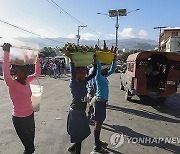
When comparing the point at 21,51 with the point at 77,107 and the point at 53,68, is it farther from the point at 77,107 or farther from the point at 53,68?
the point at 53,68

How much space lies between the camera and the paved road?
19.2 ft

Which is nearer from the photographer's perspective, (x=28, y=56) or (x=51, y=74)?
(x=28, y=56)

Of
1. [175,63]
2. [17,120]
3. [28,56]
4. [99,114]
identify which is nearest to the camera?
[17,120]

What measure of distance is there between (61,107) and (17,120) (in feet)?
Answer: 21.1

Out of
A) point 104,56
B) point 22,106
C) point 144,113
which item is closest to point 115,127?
point 144,113

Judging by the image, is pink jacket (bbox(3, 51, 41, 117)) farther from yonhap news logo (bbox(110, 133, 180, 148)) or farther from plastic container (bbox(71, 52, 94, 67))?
yonhap news logo (bbox(110, 133, 180, 148))

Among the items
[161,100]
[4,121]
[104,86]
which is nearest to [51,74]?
[161,100]

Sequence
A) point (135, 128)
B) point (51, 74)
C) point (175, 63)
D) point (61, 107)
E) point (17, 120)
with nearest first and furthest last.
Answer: point (17, 120) → point (135, 128) → point (61, 107) → point (175, 63) → point (51, 74)

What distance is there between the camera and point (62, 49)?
182 inches

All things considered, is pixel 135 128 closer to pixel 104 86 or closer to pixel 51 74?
pixel 104 86

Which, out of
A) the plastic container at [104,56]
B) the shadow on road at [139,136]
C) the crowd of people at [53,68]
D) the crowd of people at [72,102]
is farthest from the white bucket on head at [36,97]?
the crowd of people at [53,68]

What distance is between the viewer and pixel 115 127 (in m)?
7.66

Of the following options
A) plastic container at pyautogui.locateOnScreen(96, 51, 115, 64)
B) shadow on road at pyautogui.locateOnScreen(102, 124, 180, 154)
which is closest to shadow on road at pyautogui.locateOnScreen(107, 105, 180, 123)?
shadow on road at pyautogui.locateOnScreen(102, 124, 180, 154)

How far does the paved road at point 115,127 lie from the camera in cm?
585
